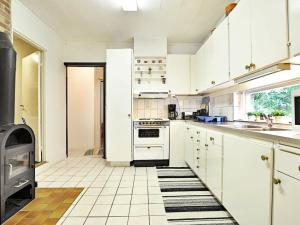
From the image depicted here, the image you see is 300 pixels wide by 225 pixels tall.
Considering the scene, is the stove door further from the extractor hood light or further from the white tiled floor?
the extractor hood light

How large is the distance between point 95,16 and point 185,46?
80.3 inches

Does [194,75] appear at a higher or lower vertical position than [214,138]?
higher

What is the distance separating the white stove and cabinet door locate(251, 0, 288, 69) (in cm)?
228

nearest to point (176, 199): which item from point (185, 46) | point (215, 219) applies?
point (215, 219)

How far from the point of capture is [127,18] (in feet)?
11.0

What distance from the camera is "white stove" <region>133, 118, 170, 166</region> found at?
380 cm

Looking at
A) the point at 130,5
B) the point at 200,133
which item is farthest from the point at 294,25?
the point at 130,5

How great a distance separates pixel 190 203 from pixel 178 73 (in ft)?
8.61

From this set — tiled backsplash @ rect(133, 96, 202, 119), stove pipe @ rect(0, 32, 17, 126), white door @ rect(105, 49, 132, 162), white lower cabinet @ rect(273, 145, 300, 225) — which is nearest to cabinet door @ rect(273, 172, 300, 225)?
white lower cabinet @ rect(273, 145, 300, 225)

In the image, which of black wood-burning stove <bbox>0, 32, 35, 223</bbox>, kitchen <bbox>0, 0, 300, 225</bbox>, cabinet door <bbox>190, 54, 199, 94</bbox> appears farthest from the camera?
cabinet door <bbox>190, 54, 199, 94</bbox>

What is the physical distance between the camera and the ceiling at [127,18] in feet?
9.61

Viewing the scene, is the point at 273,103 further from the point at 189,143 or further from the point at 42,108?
the point at 42,108

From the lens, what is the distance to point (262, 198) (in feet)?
4.20

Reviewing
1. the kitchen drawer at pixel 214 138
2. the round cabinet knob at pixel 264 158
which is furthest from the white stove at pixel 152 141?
the round cabinet knob at pixel 264 158
